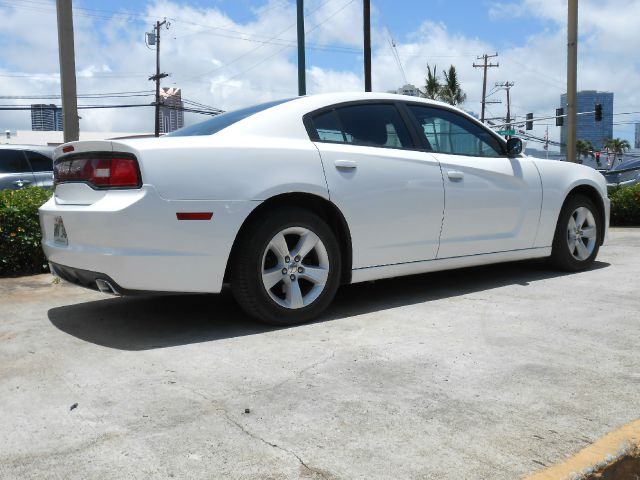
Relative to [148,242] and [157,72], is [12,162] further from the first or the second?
[157,72]

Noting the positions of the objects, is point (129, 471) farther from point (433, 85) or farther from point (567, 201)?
point (433, 85)

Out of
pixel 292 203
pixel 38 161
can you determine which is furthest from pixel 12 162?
pixel 292 203

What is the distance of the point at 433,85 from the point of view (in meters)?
51.3

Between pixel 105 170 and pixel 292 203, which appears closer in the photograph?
pixel 105 170

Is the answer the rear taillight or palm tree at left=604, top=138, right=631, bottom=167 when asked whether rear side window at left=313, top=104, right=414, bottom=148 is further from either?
palm tree at left=604, top=138, right=631, bottom=167

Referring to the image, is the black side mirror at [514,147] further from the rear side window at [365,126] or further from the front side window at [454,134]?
the rear side window at [365,126]

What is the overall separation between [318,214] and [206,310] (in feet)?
3.55

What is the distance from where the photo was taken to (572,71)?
15.7 metres

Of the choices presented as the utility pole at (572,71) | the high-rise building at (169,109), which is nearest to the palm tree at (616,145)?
the high-rise building at (169,109)

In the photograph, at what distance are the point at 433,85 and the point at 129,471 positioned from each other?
51801 millimetres

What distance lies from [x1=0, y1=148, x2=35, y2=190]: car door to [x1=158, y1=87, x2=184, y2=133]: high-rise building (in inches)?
1050

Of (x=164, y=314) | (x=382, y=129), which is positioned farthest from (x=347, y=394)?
(x=382, y=129)

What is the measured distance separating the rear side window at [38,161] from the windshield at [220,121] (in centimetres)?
580

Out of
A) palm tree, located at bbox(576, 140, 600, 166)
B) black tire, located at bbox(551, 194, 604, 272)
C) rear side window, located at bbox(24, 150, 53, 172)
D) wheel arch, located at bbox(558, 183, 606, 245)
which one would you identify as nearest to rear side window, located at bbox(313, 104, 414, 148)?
black tire, located at bbox(551, 194, 604, 272)
